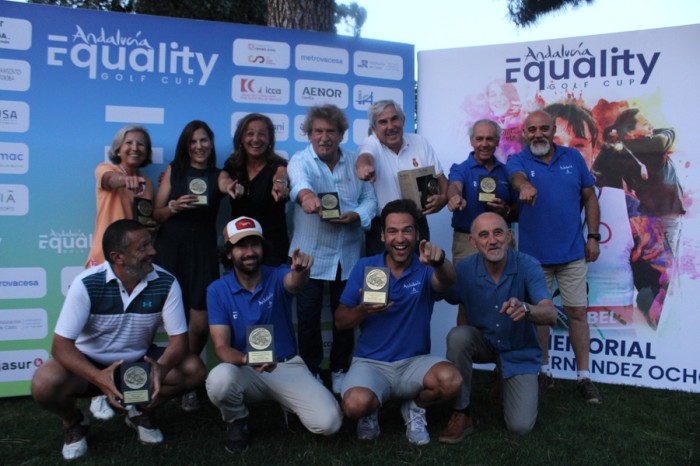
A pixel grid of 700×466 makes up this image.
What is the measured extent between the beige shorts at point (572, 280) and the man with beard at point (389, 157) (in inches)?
38.7

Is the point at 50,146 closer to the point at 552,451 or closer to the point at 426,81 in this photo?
the point at 426,81

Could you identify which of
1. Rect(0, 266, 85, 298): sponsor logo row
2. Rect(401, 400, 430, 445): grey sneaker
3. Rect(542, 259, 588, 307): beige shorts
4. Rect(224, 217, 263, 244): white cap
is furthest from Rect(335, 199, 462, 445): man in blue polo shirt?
Rect(0, 266, 85, 298): sponsor logo row

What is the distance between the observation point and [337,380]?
4359 millimetres

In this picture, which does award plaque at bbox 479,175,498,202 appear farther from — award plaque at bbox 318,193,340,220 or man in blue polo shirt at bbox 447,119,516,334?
award plaque at bbox 318,193,340,220

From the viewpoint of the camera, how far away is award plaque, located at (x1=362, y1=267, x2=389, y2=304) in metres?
3.26

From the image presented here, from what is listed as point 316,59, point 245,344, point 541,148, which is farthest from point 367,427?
point 316,59

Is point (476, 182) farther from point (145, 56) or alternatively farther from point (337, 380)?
point (145, 56)

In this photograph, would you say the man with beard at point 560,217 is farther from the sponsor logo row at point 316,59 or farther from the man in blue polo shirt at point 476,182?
the sponsor logo row at point 316,59

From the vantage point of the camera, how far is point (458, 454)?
10.6 feet

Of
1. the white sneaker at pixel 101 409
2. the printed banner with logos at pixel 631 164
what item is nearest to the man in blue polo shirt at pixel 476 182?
the printed banner with logos at pixel 631 164

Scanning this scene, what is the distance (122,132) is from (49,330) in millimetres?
1590

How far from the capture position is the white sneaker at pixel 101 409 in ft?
12.6

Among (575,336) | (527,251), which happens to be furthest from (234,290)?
(575,336)

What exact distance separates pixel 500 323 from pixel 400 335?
0.63 metres
